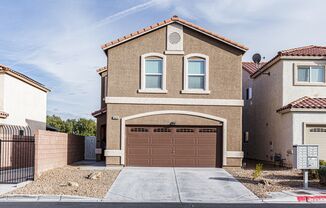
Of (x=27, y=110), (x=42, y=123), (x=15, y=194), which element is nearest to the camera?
(x=15, y=194)

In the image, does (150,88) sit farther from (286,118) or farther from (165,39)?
(286,118)

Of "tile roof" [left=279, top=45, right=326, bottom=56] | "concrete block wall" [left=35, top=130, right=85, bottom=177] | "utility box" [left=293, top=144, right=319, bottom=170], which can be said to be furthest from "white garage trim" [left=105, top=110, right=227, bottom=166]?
"utility box" [left=293, top=144, right=319, bottom=170]

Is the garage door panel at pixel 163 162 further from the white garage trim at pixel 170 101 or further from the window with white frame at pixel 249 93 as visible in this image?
the window with white frame at pixel 249 93

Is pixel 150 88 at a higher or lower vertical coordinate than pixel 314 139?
higher

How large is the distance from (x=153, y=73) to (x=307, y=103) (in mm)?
8069

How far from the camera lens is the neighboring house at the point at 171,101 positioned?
2428 cm

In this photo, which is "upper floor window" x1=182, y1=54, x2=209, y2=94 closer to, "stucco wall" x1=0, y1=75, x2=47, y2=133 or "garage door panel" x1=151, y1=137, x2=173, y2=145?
"garage door panel" x1=151, y1=137, x2=173, y2=145

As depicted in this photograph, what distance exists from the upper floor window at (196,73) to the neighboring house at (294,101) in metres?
4.21

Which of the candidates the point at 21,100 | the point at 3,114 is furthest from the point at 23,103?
the point at 3,114

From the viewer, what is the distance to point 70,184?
56.6 ft

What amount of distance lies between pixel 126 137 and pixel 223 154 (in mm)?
5067

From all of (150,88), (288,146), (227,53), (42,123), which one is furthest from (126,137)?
(42,123)

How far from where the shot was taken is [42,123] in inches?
1355

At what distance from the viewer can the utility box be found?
17.8 meters
